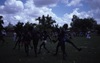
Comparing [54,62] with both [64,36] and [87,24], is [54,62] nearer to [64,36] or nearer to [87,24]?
[64,36]

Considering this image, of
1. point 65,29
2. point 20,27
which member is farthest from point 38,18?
point 65,29

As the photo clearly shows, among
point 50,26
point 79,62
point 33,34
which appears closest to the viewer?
point 79,62

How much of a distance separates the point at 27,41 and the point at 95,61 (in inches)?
202

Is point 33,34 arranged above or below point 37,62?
above

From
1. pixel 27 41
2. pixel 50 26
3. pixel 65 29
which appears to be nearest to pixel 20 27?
pixel 27 41

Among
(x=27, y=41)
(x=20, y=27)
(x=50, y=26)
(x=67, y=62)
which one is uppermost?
(x=50, y=26)

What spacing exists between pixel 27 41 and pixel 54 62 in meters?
3.67

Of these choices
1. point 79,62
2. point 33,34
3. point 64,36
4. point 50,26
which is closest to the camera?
point 79,62

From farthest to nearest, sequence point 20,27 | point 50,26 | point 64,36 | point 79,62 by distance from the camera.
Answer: point 50,26, point 20,27, point 64,36, point 79,62

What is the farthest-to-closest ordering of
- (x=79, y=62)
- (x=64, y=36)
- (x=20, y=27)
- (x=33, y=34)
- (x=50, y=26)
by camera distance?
(x=50, y=26), (x=20, y=27), (x=33, y=34), (x=64, y=36), (x=79, y=62)

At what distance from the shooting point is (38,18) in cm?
12612

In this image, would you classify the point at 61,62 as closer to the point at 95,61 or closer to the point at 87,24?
the point at 95,61

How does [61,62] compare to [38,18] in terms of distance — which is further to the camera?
[38,18]

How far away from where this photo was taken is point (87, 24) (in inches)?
5049
